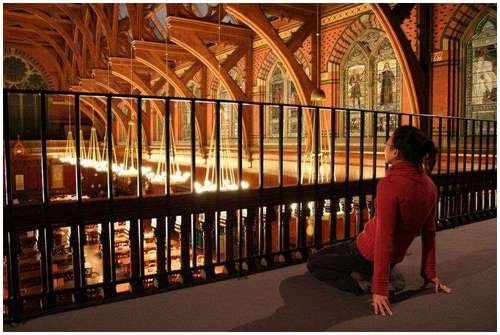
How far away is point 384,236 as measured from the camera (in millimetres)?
1921

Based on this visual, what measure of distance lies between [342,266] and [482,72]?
6.67 metres

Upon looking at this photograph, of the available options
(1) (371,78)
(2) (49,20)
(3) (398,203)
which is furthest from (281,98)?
(3) (398,203)

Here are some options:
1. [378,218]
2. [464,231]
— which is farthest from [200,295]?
[464,231]

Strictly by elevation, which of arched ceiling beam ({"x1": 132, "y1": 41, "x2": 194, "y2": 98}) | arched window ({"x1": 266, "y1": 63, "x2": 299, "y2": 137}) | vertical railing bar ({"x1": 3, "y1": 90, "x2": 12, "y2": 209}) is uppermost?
arched ceiling beam ({"x1": 132, "y1": 41, "x2": 194, "y2": 98})

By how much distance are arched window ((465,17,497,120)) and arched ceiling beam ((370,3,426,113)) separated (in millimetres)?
1291

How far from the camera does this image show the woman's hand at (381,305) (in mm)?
1939

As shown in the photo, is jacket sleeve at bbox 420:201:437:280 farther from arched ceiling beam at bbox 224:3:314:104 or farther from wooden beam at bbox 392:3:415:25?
arched ceiling beam at bbox 224:3:314:104

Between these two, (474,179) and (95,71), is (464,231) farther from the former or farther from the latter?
(95,71)

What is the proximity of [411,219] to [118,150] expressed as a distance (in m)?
19.5

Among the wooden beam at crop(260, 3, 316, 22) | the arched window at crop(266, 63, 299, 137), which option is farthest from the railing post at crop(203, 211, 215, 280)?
the arched window at crop(266, 63, 299, 137)

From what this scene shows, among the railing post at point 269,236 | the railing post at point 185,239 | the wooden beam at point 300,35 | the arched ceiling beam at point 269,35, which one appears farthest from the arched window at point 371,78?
the railing post at point 185,239

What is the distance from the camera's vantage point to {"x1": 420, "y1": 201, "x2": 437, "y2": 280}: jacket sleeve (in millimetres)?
2248

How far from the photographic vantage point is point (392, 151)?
6.53 ft

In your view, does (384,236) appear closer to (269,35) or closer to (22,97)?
(269,35)
